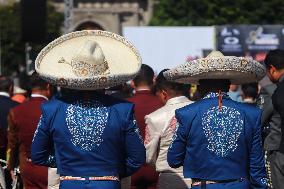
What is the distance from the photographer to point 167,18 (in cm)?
5397

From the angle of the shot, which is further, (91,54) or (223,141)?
(223,141)

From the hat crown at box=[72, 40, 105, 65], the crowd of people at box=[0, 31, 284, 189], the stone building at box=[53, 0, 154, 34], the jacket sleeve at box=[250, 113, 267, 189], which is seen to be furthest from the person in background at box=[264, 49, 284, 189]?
the stone building at box=[53, 0, 154, 34]

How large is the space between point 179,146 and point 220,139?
30 centimetres

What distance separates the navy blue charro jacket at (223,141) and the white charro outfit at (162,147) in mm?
1259

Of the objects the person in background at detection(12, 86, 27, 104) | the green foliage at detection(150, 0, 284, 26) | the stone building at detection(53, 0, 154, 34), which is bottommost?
the stone building at detection(53, 0, 154, 34)

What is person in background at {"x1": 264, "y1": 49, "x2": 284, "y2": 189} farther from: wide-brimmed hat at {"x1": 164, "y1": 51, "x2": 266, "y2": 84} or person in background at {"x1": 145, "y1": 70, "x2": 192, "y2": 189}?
wide-brimmed hat at {"x1": 164, "y1": 51, "x2": 266, "y2": 84}

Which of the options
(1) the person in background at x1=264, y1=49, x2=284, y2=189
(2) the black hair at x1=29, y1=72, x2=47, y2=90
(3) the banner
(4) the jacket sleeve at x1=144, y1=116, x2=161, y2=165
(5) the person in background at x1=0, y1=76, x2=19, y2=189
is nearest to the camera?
(4) the jacket sleeve at x1=144, y1=116, x2=161, y2=165

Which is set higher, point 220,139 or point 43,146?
point 220,139

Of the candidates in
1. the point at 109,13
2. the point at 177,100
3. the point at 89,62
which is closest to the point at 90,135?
the point at 89,62

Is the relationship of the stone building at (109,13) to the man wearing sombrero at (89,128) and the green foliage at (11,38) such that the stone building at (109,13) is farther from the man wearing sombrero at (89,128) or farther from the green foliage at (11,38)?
the man wearing sombrero at (89,128)

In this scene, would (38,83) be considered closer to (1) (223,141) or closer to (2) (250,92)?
(1) (223,141)

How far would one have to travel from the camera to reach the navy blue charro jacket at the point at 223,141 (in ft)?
20.6

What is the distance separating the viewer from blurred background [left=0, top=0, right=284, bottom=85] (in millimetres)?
19844

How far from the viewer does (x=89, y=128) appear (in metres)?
6.12
